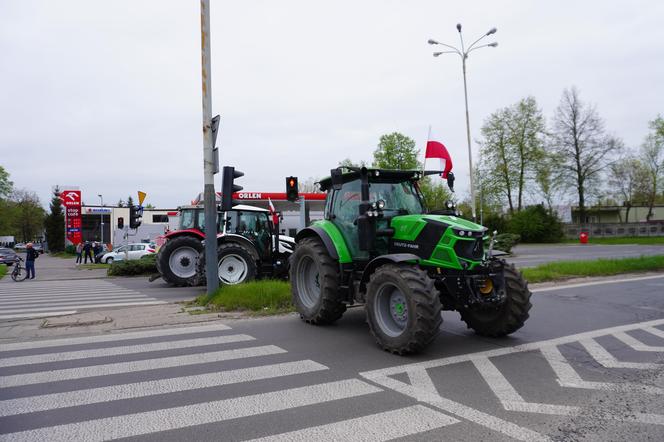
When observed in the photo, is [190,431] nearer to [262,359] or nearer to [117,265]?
[262,359]

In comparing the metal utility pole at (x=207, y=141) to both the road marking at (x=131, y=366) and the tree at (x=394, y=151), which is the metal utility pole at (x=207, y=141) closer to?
the road marking at (x=131, y=366)

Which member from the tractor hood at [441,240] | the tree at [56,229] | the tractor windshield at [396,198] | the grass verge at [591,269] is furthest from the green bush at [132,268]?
the tree at [56,229]

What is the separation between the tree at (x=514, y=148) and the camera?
1882 inches

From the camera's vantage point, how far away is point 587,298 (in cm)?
1084

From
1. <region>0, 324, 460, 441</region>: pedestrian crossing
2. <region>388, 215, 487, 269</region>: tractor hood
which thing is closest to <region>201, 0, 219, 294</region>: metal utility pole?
<region>0, 324, 460, 441</region>: pedestrian crossing

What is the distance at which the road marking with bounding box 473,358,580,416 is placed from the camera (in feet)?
13.8

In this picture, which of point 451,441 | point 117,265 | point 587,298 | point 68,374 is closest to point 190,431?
point 451,441

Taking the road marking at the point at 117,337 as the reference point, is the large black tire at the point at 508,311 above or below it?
above

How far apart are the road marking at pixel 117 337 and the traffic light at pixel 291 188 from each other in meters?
4.50

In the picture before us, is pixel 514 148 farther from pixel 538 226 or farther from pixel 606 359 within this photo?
pixel 606 359

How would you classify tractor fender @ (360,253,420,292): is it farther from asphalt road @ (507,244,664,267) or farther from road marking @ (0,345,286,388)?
asphalt road @ (507,244,664,267)

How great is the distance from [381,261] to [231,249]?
7634mm

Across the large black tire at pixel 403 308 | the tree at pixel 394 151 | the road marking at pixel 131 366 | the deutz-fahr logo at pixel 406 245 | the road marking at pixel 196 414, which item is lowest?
the road marking at pixel 196 414

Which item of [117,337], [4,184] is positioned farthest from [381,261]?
[4,184]
